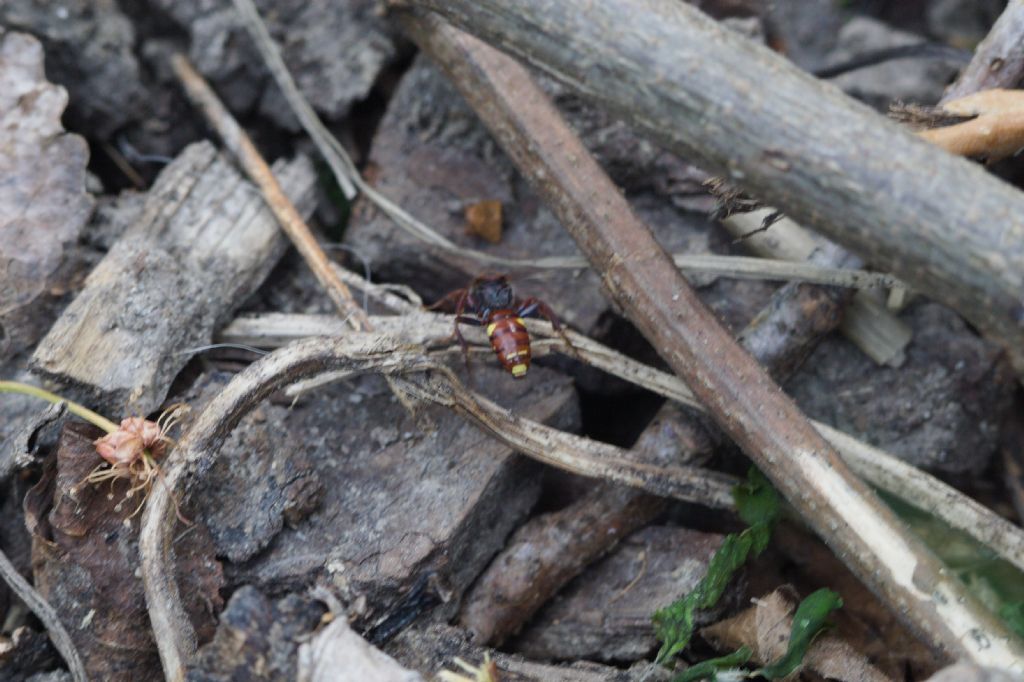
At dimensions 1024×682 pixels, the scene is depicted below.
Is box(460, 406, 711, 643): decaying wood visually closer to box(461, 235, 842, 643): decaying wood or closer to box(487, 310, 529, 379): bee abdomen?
box(461, 235, 842, 643): decaying wood

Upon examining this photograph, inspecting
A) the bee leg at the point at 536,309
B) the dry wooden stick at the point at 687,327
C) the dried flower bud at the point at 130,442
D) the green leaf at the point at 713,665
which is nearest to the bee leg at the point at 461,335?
the bee leg at the point at 536,309

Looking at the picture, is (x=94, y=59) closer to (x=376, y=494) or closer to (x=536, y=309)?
(x=536, y=309)

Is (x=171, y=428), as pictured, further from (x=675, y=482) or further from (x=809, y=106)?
(x=809, y=106)

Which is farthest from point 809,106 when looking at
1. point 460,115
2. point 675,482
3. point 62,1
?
point 62,1

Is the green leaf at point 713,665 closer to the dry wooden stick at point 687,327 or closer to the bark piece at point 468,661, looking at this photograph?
the bark piece at point 468,661

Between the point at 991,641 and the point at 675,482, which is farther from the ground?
the point at 991,641

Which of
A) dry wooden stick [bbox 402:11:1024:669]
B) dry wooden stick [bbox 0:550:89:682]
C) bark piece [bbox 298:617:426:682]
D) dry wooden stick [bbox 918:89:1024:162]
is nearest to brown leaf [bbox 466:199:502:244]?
dry wooden stick [bbox 402:11:1024:669]
